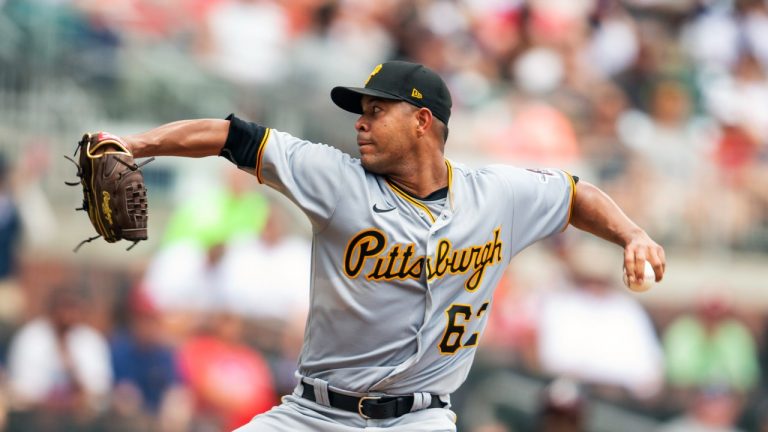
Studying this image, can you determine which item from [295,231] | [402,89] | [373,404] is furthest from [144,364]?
[402,89]

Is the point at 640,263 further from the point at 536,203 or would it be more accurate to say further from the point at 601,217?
the point at 536,203

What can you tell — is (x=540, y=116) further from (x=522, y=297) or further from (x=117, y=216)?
(x=117, y=216)

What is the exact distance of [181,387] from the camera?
832 cm

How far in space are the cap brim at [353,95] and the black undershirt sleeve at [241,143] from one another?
0.38 metres

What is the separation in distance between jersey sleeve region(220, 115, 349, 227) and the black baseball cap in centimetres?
27

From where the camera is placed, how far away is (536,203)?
5.02 meters

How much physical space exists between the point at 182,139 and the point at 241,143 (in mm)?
249

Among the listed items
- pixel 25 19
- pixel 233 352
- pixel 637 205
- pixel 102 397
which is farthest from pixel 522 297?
pixel 25 19

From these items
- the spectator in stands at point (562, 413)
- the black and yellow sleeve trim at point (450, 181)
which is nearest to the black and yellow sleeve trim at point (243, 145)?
the black and yellow sleeve trim at point (450, 181)

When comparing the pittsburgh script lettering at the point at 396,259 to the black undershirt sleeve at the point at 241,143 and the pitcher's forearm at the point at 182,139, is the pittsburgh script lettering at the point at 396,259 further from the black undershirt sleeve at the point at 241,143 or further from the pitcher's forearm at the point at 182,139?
the pitcher's forearm at the point at 182,139

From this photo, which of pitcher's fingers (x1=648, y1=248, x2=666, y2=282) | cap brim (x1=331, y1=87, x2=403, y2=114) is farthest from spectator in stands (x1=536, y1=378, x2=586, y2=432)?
cap brim (x1=331, y1=87, x2=403, y2=114)

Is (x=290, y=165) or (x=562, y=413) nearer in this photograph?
(x=290, y=165)

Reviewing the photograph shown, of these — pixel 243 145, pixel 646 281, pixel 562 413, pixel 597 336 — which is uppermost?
pixel 243 145

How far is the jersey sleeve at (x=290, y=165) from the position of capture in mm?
4512
